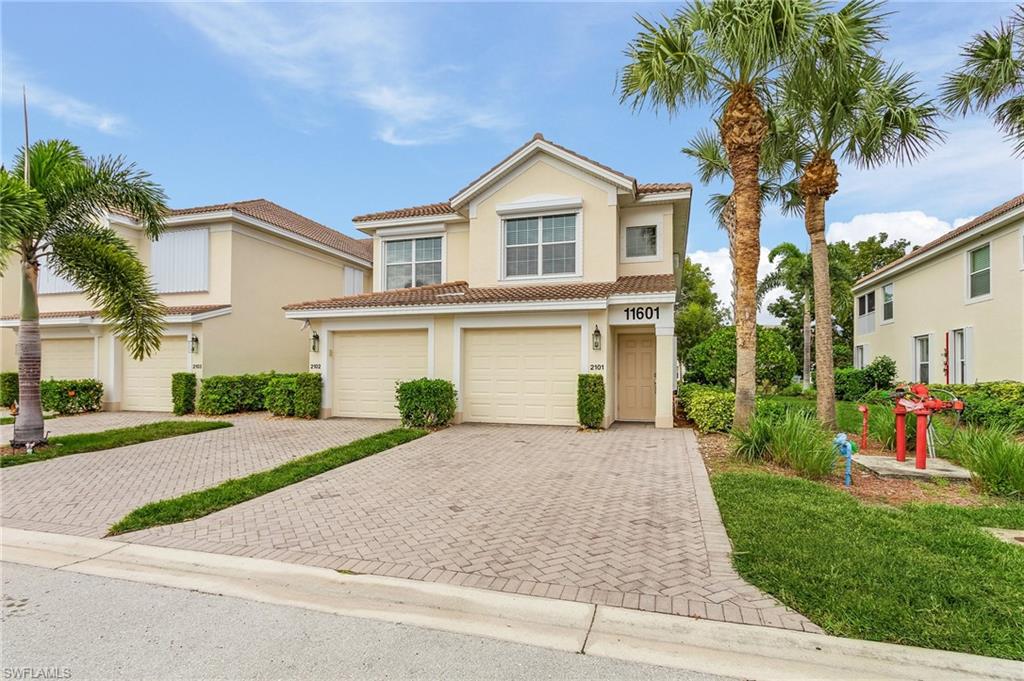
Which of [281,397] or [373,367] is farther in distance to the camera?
[373,367]

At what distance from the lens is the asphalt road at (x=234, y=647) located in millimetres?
2932

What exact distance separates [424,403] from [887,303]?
71.9ft

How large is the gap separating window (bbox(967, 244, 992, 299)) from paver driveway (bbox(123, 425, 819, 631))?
13.7m

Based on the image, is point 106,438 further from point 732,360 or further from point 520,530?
point 732,360

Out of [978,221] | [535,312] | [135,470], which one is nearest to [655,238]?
[535,312]

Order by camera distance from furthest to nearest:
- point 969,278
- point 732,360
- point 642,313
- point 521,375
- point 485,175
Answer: point 969,278
point 732,360
point 485,175
point 521,375
point 642,313

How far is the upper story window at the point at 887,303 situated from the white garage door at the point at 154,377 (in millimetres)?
27919

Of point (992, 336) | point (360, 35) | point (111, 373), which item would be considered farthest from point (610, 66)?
point (111, 373)

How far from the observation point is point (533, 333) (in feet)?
42.8

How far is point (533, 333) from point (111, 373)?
14212mm

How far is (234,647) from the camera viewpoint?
3199 mm

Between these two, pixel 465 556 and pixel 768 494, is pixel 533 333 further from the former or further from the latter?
pixel 465 556

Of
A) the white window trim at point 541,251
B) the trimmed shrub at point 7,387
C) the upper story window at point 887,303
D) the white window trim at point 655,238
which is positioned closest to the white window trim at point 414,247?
the white window trim at point 541,251

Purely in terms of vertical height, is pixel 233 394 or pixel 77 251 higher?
pixel 77 251
